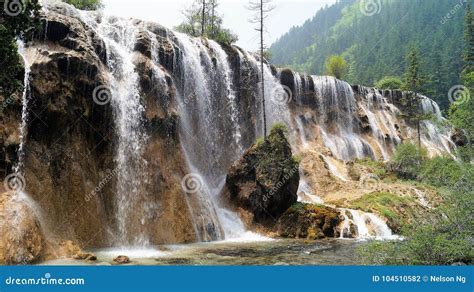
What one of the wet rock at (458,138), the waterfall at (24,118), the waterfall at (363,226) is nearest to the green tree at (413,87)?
the wet rock at (458,138)

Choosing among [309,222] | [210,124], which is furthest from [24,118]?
[309,222]

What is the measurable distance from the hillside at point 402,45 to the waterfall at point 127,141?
58.4m

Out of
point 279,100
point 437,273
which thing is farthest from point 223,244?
point 279,100

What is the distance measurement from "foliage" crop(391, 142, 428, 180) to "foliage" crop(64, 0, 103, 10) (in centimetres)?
3184

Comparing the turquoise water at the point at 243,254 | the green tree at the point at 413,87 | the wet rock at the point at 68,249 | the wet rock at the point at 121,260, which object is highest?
the green tree at the point at 413,87

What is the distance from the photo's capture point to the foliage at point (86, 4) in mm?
39581

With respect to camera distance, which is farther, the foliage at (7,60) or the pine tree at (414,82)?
the pine tree at (414,82)

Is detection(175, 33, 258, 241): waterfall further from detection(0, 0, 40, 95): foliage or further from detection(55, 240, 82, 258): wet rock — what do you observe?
detection(0, 0, 40, 95): foliage

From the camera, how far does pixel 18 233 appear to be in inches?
549

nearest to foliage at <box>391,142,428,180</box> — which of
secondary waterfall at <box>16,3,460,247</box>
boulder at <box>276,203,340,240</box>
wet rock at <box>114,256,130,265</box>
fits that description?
secondary waterfall at <box>16,3,460,247</box>

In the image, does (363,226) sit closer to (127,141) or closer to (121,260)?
(127,141)

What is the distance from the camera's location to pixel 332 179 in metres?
31.7

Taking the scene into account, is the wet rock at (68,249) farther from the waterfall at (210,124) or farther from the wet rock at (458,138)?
the wet rock at (458,138)

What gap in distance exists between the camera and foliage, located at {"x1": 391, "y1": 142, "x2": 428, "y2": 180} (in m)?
35.3
